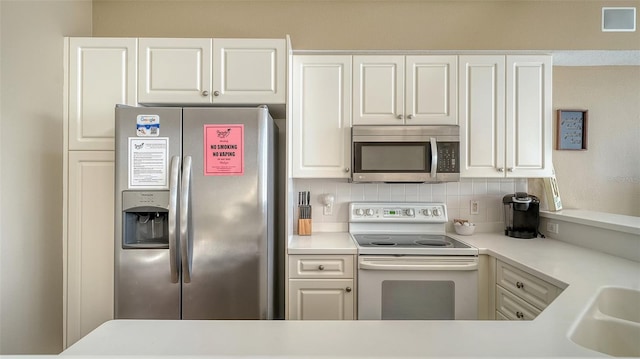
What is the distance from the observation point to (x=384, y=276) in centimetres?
188

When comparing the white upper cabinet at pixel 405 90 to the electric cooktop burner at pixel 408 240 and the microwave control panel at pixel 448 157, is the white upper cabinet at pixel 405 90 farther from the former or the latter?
the electric cooktop burner at pixel 408 240

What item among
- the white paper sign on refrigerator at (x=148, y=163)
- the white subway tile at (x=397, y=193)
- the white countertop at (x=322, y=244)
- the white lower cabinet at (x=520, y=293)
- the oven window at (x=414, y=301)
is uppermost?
the white paper sign on refrigerator at (x=148, y=163)

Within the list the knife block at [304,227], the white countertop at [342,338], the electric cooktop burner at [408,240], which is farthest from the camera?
the knife block at [304,227]

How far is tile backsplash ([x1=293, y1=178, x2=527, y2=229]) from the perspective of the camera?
250 centimetres

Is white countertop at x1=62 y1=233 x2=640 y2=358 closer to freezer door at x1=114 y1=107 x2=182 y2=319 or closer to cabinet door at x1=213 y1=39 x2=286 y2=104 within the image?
freezer door at x1=114 y1=107 x2=182 y2=319

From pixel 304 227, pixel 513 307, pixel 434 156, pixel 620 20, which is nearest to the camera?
pixel 513 307

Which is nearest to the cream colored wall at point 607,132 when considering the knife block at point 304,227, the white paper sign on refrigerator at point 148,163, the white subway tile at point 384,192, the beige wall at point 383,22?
the beige wall at point 383,22

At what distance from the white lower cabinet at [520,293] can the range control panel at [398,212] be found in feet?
2.14

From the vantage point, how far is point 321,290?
6.25ft

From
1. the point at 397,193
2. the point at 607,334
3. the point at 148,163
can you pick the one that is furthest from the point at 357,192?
the point at 607,334

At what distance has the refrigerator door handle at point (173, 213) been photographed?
1.58 m

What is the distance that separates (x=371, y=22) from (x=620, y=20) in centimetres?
184

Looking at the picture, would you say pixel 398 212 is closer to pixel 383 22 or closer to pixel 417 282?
pixel 417 282

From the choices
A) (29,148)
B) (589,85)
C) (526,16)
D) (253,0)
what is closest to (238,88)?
(253,0)
